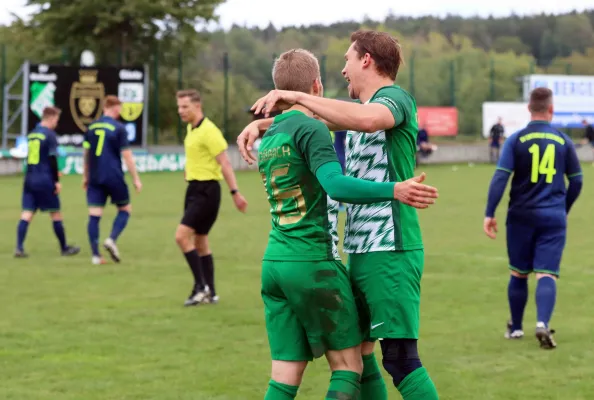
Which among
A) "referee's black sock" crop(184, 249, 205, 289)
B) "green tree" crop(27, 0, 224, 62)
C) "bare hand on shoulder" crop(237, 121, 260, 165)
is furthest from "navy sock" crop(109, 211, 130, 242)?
"green tree" crop(27, 0, 224, 62)

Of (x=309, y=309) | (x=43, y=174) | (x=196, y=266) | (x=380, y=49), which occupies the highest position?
(x=380, y=49)

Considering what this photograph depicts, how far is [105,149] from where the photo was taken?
13.7 meters

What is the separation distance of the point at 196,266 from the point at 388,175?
19.1ft

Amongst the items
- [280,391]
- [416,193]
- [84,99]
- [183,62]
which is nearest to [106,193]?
[280,391]

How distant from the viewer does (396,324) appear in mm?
4770

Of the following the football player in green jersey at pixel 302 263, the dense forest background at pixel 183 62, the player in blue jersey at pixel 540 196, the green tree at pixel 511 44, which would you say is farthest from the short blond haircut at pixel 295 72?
the green tree at pixel 511 44

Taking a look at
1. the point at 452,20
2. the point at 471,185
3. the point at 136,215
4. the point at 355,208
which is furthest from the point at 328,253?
the point at 452,20

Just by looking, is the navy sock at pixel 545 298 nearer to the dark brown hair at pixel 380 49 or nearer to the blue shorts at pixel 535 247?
the blue shorts at pixel 535 247

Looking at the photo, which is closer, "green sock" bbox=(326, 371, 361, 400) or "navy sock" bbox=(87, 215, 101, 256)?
"green sock" bbox=(326, 371, 361, 400)

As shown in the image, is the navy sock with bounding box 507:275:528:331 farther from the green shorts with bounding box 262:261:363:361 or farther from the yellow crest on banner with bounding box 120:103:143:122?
the yellow crest on banner with bounding box 120:103:143:122

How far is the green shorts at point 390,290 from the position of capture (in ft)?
15.7

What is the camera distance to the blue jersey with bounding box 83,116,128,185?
536 inches

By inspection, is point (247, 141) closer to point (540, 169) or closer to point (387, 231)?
point (387, 231)

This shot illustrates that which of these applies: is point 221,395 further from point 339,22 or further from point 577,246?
point 339,22
